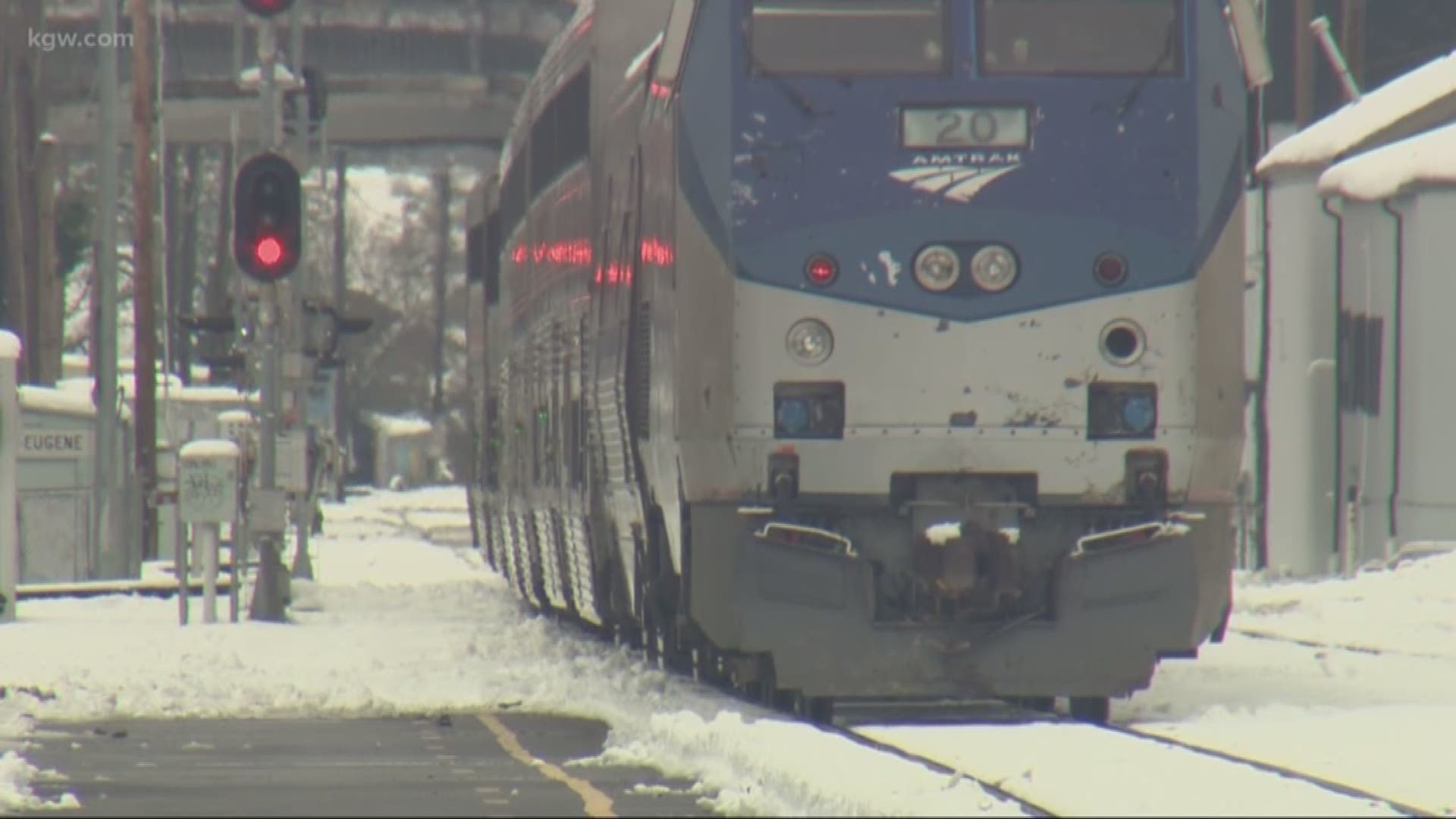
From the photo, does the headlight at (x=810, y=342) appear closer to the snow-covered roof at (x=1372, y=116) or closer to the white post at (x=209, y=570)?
the white post at (x=209, y=570)

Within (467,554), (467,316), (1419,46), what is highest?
(1419,46)

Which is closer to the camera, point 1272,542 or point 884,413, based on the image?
point 884,413

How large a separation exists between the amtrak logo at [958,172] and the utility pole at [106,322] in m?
20.7

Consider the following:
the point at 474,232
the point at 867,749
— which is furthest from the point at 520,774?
the point at 474,232

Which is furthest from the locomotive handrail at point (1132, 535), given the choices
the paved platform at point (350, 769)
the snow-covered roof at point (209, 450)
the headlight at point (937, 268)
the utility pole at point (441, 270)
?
the utility pole at point (441, 270)

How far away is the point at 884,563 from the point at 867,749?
2197 mm

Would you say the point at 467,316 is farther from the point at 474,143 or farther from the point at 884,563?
the point at 474,143

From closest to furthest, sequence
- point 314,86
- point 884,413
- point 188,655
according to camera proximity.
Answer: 1. point 884,413
2. point 188,655
3. point 314,86

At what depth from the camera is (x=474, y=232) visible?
103ft

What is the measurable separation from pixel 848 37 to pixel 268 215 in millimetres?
8134

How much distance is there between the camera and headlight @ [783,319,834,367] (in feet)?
45.1

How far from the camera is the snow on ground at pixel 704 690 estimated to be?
36.3ft

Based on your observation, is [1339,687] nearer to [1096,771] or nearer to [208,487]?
[1096,771]

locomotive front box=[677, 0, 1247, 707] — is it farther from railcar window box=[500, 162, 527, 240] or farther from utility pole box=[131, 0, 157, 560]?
utility pole box=[131, 0, 157, 560]
